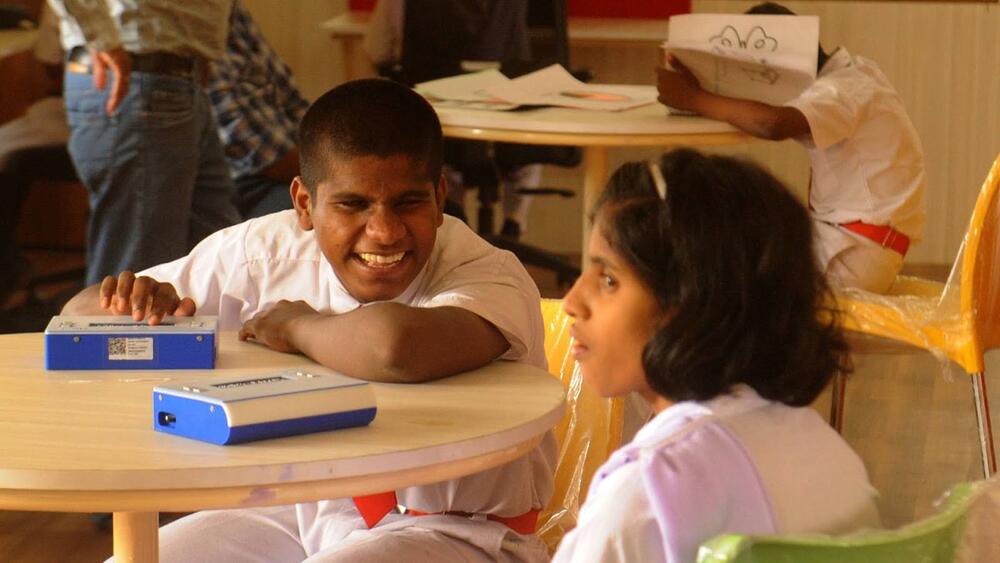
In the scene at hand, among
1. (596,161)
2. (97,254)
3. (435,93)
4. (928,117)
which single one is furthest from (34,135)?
(928,117)

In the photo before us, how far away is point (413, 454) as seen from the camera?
4.32 ft

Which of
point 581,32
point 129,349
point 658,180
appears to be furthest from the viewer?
point 581,32

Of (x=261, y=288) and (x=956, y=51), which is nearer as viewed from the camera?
(x=261, y=288)

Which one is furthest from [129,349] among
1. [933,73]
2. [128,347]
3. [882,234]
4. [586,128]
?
[933,73]

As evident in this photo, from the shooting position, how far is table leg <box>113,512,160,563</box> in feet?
5.00

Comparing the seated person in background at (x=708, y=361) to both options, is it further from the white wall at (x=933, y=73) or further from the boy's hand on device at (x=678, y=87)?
the white wall at (x=933, y=73)

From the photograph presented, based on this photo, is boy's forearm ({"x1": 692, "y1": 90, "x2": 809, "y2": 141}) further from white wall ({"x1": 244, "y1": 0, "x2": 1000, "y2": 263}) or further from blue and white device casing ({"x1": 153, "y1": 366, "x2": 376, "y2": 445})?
white wall ({"x1": 244, "y1": 0, "x2": 1000, "y2": 263})

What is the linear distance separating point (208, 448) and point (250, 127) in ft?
8.79

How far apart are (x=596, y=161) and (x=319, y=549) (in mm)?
2090

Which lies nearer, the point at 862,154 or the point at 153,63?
the point at 153,63

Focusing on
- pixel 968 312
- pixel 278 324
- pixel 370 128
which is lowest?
pixel 968 312

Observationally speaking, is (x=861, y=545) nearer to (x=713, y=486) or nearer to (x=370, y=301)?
(x=713, y=486)

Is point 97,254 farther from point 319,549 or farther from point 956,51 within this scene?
point 956,51

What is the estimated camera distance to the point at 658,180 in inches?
46.6
